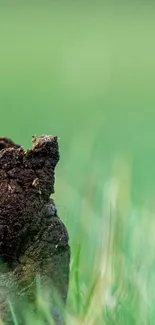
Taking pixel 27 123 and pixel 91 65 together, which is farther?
pixel 91 65

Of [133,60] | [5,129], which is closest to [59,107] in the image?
[5,129]

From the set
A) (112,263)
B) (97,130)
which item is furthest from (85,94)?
(112,263)

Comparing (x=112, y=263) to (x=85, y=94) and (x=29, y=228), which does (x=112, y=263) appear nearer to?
(x=29, y=228)

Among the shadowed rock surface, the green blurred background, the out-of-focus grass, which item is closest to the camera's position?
the shadowed rock surface

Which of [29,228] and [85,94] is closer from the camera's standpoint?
[29,228]

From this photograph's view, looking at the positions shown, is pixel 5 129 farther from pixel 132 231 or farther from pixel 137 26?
pixel 137 26
